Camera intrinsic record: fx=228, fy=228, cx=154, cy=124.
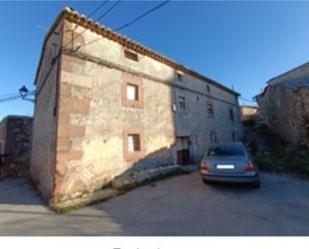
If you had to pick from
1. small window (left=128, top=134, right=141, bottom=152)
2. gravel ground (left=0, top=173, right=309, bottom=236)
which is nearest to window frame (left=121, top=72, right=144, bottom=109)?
small window (left=128, top=134, right=141, bottom=152)

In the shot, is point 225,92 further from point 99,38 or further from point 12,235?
point 12,235

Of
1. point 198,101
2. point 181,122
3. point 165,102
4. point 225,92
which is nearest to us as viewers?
point 165,102

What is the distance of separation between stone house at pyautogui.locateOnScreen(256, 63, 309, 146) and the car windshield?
7461mm

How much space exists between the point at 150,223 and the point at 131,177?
3894mm

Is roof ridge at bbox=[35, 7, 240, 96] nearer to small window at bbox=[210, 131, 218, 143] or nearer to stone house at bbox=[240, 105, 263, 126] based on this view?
small window at bbox=[210, 131, 218, 143]

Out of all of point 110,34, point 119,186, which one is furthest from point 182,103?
point 119,186

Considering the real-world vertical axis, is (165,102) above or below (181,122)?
above

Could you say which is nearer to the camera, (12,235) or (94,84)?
(12,235)

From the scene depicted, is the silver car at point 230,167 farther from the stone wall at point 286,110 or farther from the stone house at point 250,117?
the stone house at point 250,117

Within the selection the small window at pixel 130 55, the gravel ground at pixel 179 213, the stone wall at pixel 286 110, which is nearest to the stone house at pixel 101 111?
the small window at pixel 130 55

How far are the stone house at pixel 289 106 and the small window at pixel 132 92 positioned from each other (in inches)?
371

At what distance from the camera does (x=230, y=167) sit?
6.41m

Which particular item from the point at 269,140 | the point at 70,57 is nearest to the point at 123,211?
the point at 70,57

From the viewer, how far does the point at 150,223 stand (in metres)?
4.67
